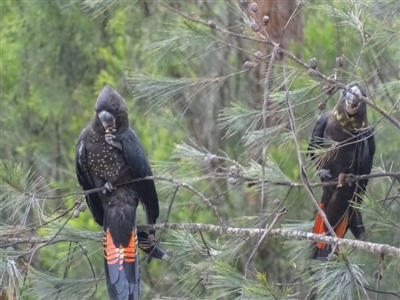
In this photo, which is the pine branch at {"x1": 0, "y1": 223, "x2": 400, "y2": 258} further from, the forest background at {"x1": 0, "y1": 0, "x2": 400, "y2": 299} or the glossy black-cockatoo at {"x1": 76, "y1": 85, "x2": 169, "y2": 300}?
the glossy black-cockatoo at {"x1": 76, "y1": 85, "x2": 169, "y2": 300}

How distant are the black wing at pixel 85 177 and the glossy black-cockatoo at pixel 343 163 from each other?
0.85 m

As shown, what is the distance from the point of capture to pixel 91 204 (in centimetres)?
318

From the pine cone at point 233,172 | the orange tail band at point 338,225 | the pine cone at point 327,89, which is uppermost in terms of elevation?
the pine cone at point 327,89

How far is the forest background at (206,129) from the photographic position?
98.0 inches

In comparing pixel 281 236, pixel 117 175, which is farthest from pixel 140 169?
pixel 281 236

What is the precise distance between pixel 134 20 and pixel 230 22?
2.67ft

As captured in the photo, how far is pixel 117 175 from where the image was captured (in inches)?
120

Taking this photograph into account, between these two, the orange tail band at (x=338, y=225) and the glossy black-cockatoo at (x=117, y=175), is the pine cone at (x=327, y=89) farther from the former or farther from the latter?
the glossy black-cockatoo at (x=117, y=175)

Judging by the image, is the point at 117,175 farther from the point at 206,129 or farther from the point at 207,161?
the point at 206,129

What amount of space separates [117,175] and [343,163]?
859mm

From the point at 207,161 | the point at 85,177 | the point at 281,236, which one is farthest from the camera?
the point at 85,177

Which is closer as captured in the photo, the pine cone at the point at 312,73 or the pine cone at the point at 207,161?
the pine cone at the point at 312,73

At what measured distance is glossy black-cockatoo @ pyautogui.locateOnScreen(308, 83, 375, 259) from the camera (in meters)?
2.96

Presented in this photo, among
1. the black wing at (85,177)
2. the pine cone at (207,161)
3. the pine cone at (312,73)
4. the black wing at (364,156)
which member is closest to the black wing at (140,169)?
the black wing at (85,177)
